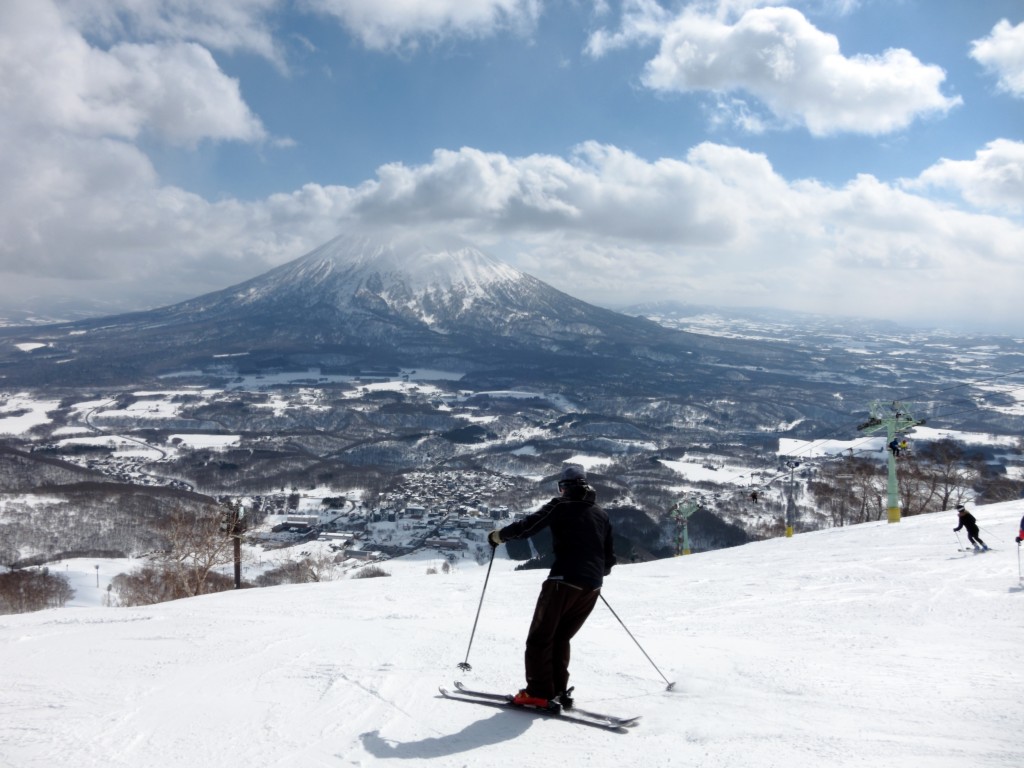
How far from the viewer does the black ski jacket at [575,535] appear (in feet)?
14.5

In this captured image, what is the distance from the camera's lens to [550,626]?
4.42 meters

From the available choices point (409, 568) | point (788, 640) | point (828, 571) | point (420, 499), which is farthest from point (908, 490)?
point (420, 499)

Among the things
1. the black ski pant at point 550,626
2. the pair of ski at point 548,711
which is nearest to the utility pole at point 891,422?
the black ski pant at point 550,626

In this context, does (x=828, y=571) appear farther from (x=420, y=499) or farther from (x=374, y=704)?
(x=420, y=499)

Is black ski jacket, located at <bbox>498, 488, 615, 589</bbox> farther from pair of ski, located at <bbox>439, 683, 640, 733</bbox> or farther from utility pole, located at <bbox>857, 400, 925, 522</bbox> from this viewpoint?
utility pole, located at <bbox>857, 400, 925, 522</bbox>

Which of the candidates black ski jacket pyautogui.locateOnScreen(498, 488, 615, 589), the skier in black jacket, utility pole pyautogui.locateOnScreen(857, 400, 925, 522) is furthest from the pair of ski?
utility pole pyautogui.locateOnScreen(857, 400, 925, 522)

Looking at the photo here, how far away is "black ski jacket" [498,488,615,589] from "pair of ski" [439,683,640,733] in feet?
2.60

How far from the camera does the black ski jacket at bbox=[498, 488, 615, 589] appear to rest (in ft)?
14.5

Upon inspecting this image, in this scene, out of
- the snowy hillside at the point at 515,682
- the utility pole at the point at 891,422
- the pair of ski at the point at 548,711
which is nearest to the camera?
the snowy hillside at the point at 515,682

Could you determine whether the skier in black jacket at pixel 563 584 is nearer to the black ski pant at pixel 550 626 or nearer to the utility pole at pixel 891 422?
the black ski pant at pixel 550 626

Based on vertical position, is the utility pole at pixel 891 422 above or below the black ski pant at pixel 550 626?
below

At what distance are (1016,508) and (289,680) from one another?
1899cm

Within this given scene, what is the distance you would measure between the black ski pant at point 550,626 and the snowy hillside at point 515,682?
0.29 m

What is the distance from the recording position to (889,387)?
166 meters
